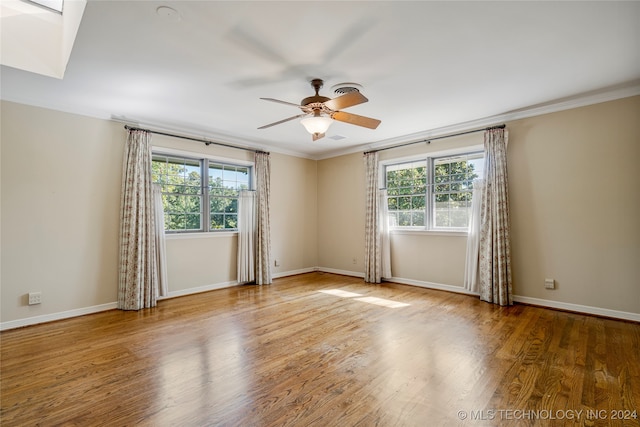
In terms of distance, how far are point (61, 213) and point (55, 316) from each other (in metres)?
1.26

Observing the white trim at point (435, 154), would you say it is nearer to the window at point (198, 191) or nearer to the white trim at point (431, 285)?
the white trim at point (431, 285)

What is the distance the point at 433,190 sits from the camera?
5.21 meters

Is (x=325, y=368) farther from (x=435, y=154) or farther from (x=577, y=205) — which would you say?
(x=435, y=154)

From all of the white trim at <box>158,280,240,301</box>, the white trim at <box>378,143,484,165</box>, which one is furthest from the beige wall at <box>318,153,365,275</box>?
the white trim at <box>158,280,240,301</box>

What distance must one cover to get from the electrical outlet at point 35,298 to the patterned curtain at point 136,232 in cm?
80

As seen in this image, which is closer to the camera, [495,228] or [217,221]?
[495,228]

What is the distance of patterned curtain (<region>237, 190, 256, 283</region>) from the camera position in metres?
5.46

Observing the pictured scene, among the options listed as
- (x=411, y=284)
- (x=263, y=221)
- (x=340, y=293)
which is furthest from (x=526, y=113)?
(x=263, y=221)

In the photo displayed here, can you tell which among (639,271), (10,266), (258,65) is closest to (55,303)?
(10,266)

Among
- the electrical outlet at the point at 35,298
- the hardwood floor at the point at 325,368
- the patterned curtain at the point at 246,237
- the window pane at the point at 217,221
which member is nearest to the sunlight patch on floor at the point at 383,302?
the hardwood floor at the point at 325,368

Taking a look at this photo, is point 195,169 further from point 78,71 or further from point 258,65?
point 258,65

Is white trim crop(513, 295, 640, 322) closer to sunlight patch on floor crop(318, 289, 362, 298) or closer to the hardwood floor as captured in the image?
the hardwood floor

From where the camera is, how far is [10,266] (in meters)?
3.46

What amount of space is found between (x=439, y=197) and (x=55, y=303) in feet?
18.4
